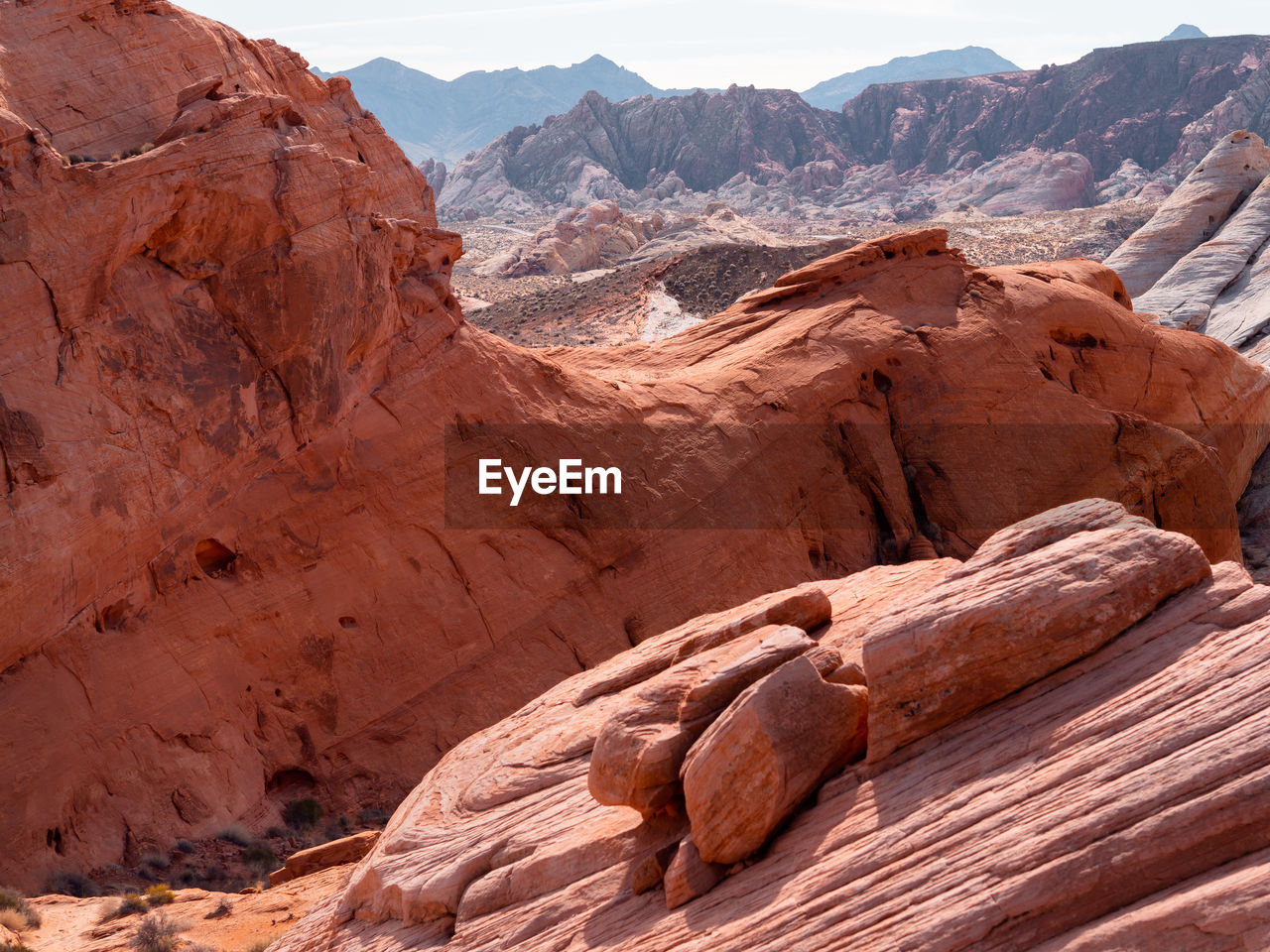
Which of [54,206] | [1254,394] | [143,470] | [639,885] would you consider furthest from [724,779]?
[1254,394]

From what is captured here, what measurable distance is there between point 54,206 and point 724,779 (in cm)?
965

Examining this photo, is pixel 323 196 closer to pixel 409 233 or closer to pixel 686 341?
pixel 409 233

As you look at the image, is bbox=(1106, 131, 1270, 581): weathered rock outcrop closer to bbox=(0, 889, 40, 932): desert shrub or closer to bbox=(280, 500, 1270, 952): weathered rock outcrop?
bbox=(280, 500, 1270, 952): weathered rock outcrop

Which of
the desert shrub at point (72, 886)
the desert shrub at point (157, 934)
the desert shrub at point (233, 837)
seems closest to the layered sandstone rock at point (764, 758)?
the desert shrub at point (157, 934)

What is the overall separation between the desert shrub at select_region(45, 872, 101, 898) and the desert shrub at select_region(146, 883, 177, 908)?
78cm

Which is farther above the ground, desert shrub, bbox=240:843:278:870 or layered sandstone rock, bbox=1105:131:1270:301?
layered sandstone rock, bbox=1105:131:1270:301

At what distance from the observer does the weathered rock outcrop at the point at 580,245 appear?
78938 millimetres

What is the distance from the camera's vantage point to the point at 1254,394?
22.9 m

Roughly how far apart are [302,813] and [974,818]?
10137 mm

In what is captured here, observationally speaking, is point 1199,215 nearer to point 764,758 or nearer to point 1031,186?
point 764,758

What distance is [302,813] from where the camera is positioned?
13797 millimetres

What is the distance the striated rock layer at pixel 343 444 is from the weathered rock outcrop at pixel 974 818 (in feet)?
17.3

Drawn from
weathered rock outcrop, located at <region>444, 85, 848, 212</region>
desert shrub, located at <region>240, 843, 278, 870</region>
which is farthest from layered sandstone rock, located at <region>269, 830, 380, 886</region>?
weathered rock outcrop, located at <region>444, 85, 848, 212</region>

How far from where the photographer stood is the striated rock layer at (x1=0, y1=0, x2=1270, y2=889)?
1190cm
